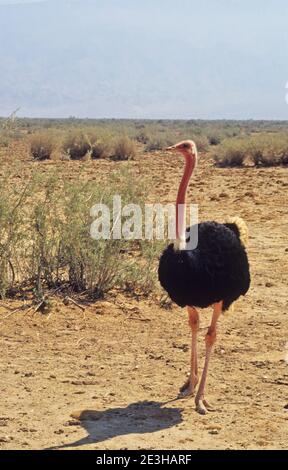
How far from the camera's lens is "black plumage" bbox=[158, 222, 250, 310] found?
5.55 metres

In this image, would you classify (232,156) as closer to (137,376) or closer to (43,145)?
(43,145)

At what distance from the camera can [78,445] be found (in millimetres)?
4793

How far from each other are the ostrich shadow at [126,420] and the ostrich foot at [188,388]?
0.80 feet

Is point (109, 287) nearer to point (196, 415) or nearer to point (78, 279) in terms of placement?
point (78, 279)

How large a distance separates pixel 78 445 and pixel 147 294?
346 centimetres

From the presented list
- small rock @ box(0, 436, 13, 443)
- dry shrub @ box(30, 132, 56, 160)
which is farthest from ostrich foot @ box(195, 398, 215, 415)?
dry shrub @ box(30, 132, 56, 160)

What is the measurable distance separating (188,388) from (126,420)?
706 millimetres

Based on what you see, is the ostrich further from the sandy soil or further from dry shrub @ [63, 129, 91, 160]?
dry shrub @ [63, 129, 91, 160]

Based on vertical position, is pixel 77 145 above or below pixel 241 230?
above

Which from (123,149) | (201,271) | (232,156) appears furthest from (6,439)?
(123,149)

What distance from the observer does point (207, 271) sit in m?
5.58

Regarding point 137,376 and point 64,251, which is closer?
point 137,376

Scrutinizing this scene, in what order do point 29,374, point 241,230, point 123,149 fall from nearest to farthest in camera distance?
point 29,374 < point 241,230 < point 123,149
